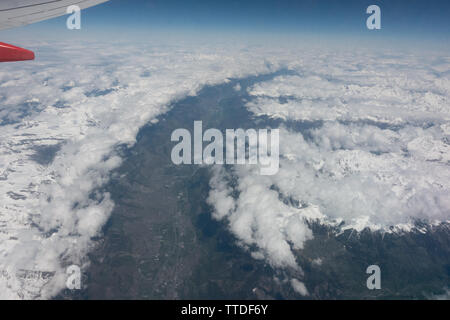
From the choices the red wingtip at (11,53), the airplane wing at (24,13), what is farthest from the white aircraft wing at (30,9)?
the red wingtip at (11,53)

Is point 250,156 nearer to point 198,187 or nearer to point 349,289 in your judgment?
point 198,187

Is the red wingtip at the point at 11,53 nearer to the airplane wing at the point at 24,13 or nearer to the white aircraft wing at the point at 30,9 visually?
the airplane wing at the point at 24,13

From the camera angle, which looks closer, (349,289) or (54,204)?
(349,289)

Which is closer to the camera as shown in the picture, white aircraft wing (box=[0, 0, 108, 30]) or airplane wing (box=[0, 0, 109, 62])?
airplane wing (box=[0, 0, 109, 62])

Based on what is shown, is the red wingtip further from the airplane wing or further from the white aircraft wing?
the white aircraft wing

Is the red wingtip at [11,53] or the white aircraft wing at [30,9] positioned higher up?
the white aircraft wing at [30,9]

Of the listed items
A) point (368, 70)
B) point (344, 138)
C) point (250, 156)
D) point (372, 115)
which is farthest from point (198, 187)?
point (368, 70)

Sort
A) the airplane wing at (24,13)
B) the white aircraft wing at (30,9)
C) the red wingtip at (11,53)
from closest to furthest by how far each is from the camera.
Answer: the red wingtip at (11,53) → the airplane wing at (24,13) → the white aircraft wing at (30,9)

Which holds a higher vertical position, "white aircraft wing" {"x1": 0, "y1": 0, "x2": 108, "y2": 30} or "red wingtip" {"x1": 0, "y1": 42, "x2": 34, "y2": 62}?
"white aircraft wing" {"x1": 0, "y1": 0, "x2": 108, "y2": 30}

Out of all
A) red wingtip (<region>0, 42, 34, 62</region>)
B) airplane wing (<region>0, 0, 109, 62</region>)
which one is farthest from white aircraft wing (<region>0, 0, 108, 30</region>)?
red wingtip (<region>0, 42, 34, 62</region>)
